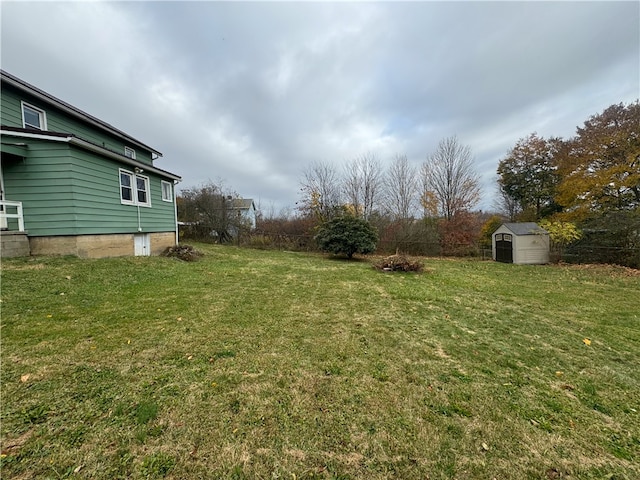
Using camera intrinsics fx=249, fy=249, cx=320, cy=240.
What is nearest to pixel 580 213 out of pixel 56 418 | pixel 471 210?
pixel 471 210

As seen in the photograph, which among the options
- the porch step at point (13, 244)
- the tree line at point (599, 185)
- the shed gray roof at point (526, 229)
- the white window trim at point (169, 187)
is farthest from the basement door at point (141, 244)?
the tree line at point (599, 185)

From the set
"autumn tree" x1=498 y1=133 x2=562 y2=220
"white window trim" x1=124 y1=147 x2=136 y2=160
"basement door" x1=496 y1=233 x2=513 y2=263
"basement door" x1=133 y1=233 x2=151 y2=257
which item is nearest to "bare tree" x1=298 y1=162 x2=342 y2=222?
"basement door" x1=496 y1=233 x2=513 y2=263

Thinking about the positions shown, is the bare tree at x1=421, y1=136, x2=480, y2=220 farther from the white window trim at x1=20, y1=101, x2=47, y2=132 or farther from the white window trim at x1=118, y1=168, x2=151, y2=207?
the white window trim at x1=20, y1=101, x2=47, y2=132

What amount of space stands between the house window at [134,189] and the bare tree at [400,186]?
15142 millimetres

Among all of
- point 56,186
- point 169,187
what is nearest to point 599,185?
point 169,187

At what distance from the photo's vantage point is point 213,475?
148cm

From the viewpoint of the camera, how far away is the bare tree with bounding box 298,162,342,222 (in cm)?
1927

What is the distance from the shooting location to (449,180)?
1858cm

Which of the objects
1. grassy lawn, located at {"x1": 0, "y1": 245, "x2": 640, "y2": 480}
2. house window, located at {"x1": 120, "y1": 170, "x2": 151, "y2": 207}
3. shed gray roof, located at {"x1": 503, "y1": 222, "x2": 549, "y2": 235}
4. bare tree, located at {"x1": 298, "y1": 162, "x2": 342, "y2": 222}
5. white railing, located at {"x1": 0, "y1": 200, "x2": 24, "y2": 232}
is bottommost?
grassy lawn, located at {"x1": 0, "y1": 245, "x2": 640, "y2": 480}

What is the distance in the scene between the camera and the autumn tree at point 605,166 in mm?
13273

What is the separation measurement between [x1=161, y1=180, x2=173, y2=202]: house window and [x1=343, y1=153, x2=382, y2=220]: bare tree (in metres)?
12.2

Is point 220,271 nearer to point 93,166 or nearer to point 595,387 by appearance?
point 93,166

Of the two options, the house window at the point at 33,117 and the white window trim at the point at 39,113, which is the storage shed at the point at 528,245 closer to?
the white window trim at the point at 39,113

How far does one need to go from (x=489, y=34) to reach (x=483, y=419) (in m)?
11.7
